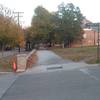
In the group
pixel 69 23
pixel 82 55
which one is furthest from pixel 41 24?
pixel 82 55

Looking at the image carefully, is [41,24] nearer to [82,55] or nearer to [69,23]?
[69,23]

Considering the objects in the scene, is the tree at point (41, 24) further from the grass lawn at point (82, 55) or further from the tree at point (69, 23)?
the grass lawn at point (82, 55)

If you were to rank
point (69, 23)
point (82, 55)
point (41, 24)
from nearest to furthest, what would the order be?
point (82, 55), point (41, 24), point (69, 23)

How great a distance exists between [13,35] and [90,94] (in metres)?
51.6

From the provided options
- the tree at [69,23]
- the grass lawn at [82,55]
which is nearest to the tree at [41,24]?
the tree at [69,23]

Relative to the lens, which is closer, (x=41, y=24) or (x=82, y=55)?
(x=82, y=55)

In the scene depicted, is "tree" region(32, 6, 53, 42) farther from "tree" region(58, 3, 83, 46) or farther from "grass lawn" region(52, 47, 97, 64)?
"grass lawn" region(52, 47, 97, 64)

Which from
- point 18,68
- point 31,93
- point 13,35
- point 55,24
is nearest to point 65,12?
point 55,24

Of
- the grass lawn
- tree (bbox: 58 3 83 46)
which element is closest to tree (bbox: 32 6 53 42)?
tree (bbox: 58 3 83 46)

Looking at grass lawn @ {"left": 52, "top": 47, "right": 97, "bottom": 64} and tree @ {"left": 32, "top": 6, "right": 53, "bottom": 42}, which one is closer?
grass lawn @ {"left": 52, "top": 47, "right": 97, "bottom": 64}

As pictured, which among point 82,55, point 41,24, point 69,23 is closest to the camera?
point 82,55

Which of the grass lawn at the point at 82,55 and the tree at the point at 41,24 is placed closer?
the grass lawn at the point at 82,55

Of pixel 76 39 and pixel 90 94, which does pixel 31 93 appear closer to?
pixel 90 94

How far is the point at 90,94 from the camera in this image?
1331 cm
